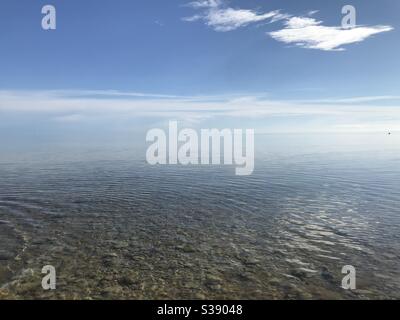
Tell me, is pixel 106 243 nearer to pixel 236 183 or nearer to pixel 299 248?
pixel 299 248

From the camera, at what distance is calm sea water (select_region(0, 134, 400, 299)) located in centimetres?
1452

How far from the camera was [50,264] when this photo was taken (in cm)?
1642

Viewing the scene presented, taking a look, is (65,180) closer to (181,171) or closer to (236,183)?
(181,171)

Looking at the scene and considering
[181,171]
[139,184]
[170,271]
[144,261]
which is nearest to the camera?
[170,271]

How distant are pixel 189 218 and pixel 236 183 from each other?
15.8 metres

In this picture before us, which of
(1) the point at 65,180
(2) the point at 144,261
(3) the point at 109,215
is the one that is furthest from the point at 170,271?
(1) the point at 65,180

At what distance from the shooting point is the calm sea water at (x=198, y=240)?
47.6ft

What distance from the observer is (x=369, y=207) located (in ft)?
92.4

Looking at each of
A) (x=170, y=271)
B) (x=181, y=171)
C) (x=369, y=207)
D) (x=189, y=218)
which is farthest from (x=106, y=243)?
(x=181, y=171)

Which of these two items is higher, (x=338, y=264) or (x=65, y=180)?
(x=65, y=180)

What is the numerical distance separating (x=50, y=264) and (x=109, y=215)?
869cm

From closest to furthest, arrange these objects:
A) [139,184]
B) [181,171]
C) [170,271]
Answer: [170,271], [139,184], [181,171]

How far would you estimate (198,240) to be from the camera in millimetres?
20016

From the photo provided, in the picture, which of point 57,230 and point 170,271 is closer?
point 170,271
